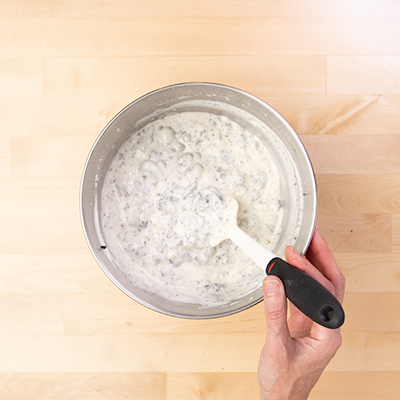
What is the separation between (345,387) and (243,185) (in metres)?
0.60

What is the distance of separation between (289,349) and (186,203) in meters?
0.38

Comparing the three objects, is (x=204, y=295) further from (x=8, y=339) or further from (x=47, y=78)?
(x=47, y=78)

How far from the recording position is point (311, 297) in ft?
1.84

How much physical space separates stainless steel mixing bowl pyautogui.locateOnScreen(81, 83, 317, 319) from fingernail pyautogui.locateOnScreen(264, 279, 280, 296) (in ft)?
0.29

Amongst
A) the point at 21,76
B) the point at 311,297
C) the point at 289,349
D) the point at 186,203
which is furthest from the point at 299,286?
the point at 21,76

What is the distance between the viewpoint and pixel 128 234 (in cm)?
86

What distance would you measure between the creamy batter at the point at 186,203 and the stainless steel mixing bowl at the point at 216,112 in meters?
0.02

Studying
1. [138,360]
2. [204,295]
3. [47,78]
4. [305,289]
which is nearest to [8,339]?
[138,360]

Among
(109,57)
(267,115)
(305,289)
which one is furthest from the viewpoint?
(109,57)

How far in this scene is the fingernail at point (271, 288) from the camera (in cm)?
64

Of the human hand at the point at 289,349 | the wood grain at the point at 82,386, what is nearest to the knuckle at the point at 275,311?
the human hand at the point at 289,349

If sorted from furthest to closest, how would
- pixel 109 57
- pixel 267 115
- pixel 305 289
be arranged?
pixel 109 57 < pixel 267 115 < pixel 305 289

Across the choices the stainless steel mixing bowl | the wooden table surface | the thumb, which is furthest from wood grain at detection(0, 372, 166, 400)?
the thumb

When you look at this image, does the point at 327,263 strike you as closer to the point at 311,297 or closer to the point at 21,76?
the point at 311,297
